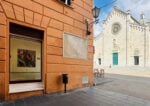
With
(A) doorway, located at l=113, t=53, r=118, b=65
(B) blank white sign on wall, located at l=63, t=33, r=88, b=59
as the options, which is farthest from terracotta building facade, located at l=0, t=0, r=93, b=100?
(A) doorway, located at l=113, t=53, r=118, b=65

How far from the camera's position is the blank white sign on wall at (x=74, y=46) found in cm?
987

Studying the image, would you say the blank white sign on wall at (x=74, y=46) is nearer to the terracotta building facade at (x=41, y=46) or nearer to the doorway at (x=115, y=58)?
the terracotta building facade at (x=41, y=46)

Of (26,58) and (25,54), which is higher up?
(25,54)

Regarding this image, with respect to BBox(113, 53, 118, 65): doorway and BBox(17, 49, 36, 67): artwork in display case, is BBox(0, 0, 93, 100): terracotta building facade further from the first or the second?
BBox(113, 53, 118, 65): doorway

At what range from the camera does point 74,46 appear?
10.5 m

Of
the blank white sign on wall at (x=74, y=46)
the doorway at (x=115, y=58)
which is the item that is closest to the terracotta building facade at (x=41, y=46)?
the blank white sign on wall at (x=74, y=46)

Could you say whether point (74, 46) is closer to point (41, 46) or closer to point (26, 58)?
point (41, 46)

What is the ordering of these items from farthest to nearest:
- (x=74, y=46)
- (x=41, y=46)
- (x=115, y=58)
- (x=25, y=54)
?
(x=115, y=58), (x=74, y=46), (x=41, y=46), (x=25, y=54)

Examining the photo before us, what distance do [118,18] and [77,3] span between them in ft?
126

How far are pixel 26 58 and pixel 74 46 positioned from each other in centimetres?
276

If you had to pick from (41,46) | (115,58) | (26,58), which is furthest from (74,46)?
(115,58)

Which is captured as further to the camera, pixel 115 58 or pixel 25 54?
pixel 115 58

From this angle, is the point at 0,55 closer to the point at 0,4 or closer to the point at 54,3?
the point at 0,4

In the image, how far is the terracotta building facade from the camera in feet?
23.6
